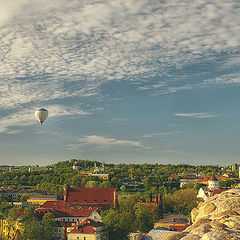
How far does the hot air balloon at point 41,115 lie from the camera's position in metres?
53.6

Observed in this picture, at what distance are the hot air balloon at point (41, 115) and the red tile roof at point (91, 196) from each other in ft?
88.8

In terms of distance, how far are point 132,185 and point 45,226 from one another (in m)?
92.7

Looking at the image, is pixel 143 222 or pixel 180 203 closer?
pixel 143 222

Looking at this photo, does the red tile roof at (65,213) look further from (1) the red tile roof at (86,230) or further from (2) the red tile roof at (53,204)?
(1) the red tile roof at (86,230)

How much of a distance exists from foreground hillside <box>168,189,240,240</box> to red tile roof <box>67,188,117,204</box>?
67.8 meters

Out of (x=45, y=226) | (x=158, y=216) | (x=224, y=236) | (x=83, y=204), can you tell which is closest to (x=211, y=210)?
(x=224, y=236)

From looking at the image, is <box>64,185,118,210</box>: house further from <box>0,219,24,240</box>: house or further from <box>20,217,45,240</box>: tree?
<box>20,217,45,240</box>: tree

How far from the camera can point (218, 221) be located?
7074mm

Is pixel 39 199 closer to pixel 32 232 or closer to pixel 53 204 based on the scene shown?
pixel 53 204

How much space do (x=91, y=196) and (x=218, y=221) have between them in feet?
230

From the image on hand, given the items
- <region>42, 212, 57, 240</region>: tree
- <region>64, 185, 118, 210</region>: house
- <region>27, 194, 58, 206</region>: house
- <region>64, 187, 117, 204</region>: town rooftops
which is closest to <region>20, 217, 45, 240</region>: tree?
<region>42, 212, 57, 240</region>: tree


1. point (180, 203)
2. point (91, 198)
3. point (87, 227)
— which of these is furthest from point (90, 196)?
point (87, 227)

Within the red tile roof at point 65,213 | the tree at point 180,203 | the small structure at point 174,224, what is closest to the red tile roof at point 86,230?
the small structure at point 174,224

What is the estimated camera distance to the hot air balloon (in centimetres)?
5359
